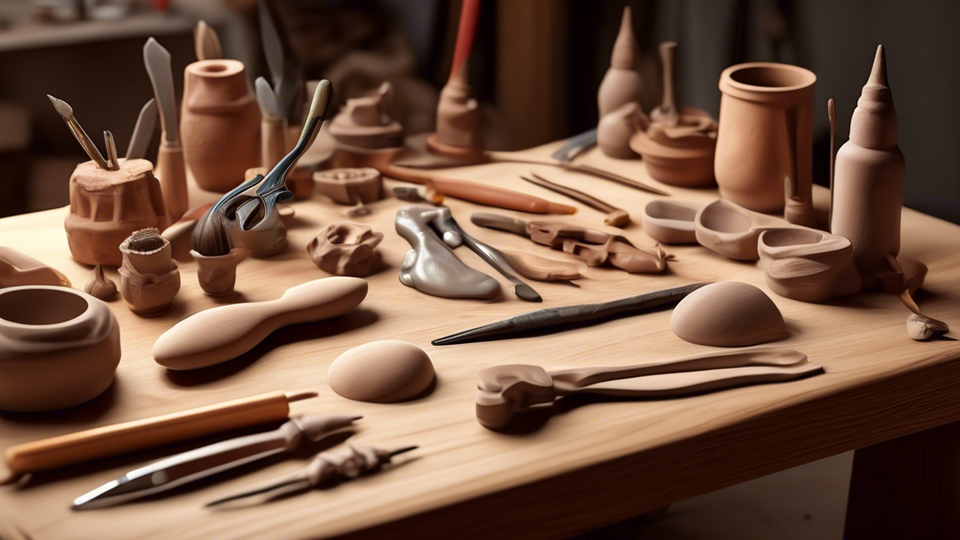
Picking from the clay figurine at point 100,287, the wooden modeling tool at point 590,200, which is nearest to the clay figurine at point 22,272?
the clay figurine at point 100,287

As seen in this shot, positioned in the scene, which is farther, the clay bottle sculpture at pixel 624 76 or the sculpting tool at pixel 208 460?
the clay bottle sculpture at pixel 624 76

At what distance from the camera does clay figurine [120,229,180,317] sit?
86 centimetres

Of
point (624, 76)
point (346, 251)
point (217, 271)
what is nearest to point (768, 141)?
point (624, 76)

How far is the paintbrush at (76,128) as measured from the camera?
34.5 inches

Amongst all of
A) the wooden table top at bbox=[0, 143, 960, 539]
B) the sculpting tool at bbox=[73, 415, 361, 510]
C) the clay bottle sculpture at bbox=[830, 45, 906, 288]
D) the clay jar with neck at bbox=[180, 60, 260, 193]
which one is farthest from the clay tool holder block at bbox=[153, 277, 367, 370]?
the clay bottle sculpture at bbox=[830, 45, 906, 288]

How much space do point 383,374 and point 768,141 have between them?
22.3 inches

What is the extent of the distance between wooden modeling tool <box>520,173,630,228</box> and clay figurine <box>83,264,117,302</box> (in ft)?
1.78

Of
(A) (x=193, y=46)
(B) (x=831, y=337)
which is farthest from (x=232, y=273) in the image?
(A) (x=193, y=46)

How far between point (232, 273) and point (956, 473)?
2.34 ft

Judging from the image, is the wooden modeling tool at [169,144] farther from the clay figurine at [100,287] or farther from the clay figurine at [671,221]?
the clay figurine at [671,221]

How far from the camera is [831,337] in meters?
0.83

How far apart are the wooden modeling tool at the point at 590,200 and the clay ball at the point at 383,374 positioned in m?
0.42

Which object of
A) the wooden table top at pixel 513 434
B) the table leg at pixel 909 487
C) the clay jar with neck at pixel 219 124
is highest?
the clay jar with neck at pixel 219 124

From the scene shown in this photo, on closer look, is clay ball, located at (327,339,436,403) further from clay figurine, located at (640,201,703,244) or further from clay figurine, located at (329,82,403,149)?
clay figurine, located at (329,82,403,149)
